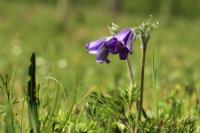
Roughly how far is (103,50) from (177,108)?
874 millimetres

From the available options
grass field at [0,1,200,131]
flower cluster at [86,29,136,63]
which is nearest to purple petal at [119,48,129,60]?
flower cluster at [86,29,136,63]

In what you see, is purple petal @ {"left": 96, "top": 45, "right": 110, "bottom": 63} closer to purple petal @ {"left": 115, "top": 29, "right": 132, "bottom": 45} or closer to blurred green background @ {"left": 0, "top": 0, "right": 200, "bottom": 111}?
purple petal @ {"left": 115, "top": 29, "right": 132, "bottom": 45}

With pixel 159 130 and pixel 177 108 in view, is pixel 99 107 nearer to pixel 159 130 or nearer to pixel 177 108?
pixel 159 130

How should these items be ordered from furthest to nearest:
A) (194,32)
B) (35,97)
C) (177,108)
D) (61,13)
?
(194,32)
(61,13)
(177,108)
(35,97)

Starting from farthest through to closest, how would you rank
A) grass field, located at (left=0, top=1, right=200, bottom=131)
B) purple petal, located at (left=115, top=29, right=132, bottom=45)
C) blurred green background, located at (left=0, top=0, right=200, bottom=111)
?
blurred green background, located at (left=0, top=0, right=200, bottom=111) → grass field, located at (left=0, top=1, right=200, bottom=131) → purple petal, located at (left=115, top=29, right=132, bottom=45)

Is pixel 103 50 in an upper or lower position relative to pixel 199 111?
upper

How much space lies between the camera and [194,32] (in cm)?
3234

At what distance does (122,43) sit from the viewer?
7.50ft

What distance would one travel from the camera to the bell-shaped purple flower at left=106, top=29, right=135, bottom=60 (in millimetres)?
2295

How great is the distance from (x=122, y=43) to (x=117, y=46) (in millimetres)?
40


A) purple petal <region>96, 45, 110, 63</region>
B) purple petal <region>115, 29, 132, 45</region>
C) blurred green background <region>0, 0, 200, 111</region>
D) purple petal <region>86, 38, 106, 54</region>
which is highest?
purple petal <region>115, 29, 132, 45</region>

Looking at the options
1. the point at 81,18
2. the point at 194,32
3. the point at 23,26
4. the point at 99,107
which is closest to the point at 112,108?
the point at 99,107

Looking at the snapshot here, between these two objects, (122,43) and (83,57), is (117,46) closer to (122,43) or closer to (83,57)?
(122,43)

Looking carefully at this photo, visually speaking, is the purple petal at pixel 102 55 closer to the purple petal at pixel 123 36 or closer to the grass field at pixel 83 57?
the purple petal at pixel 123 36
